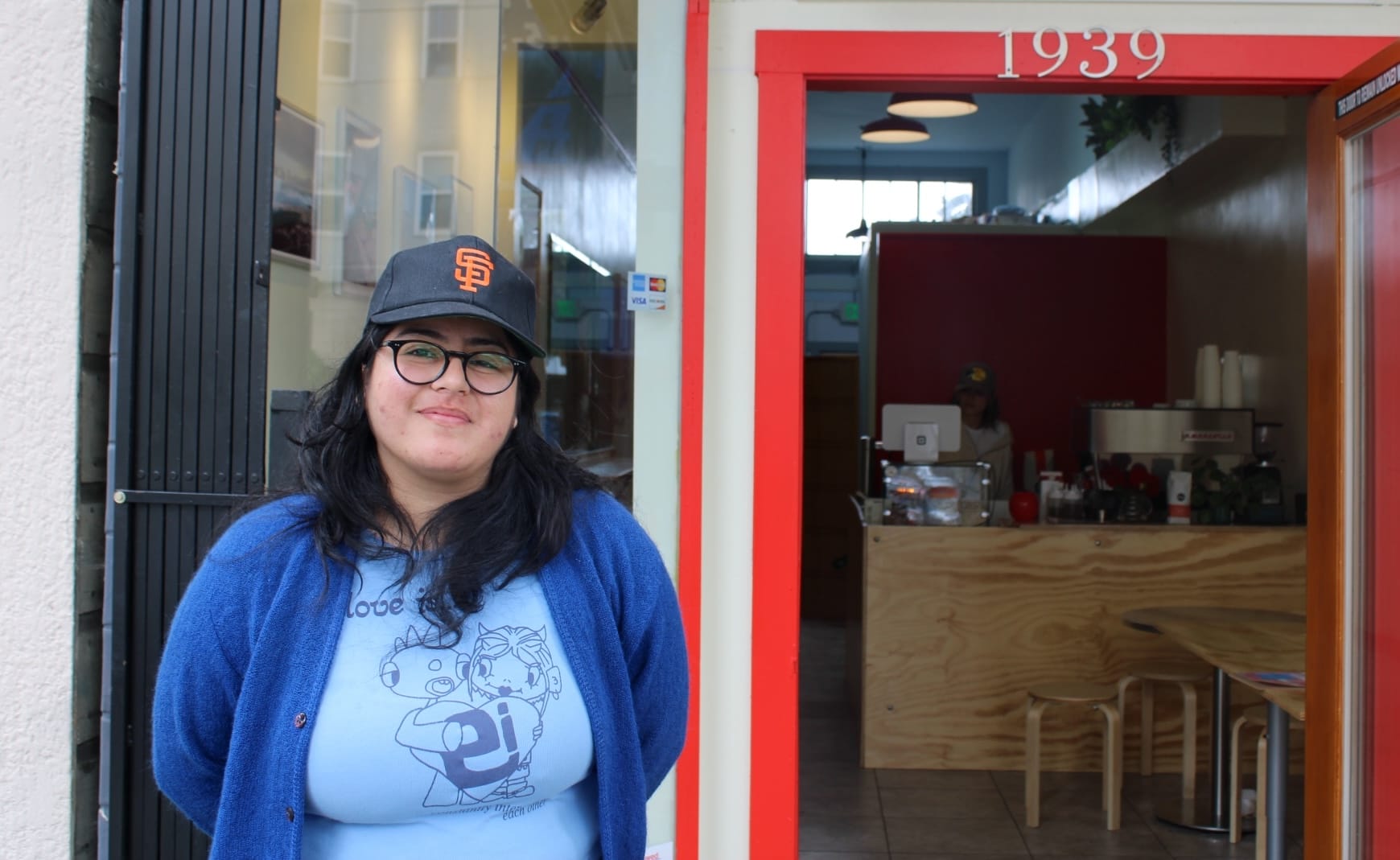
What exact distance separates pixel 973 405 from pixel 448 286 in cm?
535

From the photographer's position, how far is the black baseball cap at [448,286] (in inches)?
58.3

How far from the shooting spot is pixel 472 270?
150 cm

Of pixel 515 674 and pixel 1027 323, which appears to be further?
pixel 1027 323

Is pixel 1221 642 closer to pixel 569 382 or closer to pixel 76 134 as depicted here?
pixel 569 382

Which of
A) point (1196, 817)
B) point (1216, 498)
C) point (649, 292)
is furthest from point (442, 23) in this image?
point (1196, 817)

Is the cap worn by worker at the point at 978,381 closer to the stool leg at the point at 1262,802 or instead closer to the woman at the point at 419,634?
the stool leg at the point at 1262,802

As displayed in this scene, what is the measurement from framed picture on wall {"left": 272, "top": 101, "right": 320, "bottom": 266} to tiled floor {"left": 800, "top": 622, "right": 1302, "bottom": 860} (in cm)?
260

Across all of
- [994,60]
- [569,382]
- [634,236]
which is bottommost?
[569,382]

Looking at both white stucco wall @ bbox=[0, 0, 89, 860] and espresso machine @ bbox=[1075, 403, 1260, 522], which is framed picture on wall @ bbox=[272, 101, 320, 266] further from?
espresso machine @ bbox=[1075, 403, 1260, 522]

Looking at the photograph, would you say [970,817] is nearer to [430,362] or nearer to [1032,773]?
[1032,773]

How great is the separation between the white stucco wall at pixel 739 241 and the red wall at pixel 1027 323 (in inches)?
230

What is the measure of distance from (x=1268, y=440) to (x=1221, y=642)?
2743mm

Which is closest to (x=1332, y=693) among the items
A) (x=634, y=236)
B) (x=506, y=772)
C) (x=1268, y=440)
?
(x=634, y=236)

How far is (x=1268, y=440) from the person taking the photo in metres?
6.16
